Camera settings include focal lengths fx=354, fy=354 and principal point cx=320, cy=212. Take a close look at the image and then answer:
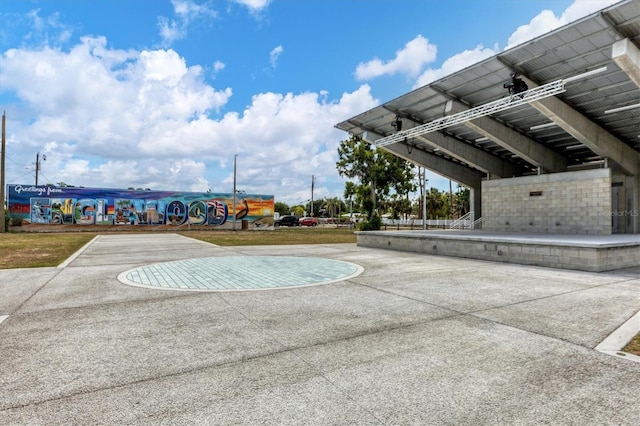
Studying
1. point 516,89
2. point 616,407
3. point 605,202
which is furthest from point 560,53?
point 616,407

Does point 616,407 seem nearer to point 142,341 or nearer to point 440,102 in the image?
point 142,341

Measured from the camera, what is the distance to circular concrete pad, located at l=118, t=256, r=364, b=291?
8180 mm

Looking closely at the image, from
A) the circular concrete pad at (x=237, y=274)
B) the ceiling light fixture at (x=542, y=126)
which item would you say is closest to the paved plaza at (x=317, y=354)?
the circular concrete pad at (x=237, y=274)

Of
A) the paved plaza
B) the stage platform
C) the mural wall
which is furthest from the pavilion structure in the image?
the mural wall

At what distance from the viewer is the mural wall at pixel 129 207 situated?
3800 cm

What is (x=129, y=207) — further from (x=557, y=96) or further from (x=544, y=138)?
(x=557, y=96)

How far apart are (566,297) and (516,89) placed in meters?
9.83

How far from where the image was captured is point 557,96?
15344 mm

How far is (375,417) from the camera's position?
8.87 ft

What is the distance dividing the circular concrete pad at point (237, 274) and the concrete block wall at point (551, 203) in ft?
47.6

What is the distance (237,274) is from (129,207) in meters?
38.5

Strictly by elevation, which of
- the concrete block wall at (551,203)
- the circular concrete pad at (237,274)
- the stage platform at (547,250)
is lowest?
the circular concrete pad at (237,274)

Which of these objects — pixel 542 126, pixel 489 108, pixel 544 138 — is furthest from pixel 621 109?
pixel 489 108

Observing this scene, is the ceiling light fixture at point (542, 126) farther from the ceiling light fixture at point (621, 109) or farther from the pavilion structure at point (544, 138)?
the ceiling light fixture at point (621, 109)
